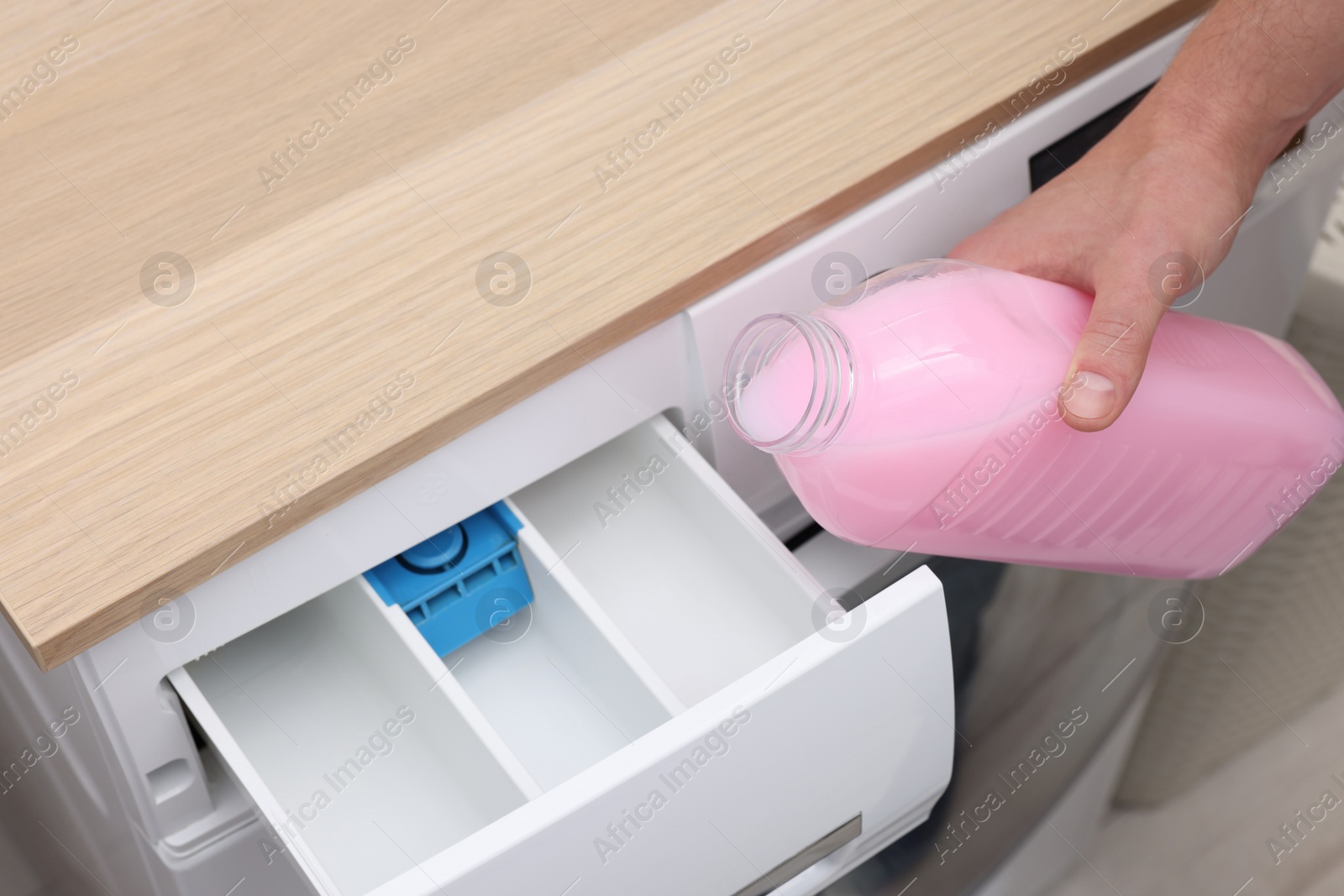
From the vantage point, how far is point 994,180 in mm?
840

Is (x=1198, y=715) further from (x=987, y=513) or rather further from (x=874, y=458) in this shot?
(x=874, y=458)

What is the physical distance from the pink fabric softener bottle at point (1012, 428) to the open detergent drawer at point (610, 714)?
2.5 inches

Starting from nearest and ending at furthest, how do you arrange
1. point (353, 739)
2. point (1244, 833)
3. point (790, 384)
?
1. point (790, 384)
2. point (353, 739)
3. point (1244, 833)

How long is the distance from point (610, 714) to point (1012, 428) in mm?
292

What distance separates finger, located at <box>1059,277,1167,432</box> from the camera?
0.64 meters

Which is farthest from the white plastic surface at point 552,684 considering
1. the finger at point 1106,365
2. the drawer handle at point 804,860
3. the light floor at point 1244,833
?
the light floor at point 1244,833

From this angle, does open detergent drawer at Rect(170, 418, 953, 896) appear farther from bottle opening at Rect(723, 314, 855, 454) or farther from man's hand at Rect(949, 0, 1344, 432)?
man's hand at Rect(949, 0, 1344, 432)

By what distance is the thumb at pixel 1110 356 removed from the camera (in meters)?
0.64

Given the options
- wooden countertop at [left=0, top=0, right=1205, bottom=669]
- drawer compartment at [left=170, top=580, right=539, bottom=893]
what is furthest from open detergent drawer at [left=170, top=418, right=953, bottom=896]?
wooden countertop at [left=0, top=0, right=1205, bottom=669]

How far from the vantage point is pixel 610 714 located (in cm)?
75

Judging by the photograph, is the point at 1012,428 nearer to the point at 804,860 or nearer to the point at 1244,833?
the point at 804,860

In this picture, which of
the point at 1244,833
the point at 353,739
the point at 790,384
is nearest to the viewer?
the point at 790,384

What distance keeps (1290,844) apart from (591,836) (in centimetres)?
93

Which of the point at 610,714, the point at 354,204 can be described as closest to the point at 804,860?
the point at 610,714
